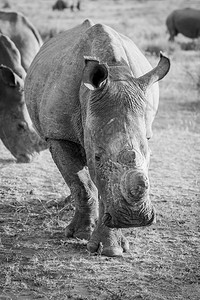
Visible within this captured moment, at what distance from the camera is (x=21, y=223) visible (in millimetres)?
5629

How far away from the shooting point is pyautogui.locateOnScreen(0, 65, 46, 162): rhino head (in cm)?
786

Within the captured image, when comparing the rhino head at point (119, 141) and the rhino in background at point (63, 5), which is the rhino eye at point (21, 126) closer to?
the rhino head at point (119, 141)

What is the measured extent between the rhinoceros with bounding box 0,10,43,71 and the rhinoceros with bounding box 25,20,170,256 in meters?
2.99

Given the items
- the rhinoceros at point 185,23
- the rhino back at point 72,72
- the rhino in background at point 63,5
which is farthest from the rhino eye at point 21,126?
the rhino in background at point 63,5

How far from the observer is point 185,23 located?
2497 centimetres

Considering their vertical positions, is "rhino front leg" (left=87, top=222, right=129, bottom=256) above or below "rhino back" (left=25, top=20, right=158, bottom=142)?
below

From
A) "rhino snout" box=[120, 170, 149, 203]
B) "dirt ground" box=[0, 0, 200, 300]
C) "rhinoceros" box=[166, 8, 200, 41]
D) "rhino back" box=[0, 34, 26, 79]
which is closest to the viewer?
"rhino snout" box=[120, 170, 149, 203]

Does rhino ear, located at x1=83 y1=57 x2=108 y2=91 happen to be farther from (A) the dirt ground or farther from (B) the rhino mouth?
(A) the dirt ground

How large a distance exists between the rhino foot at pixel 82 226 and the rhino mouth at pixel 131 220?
1.09 m

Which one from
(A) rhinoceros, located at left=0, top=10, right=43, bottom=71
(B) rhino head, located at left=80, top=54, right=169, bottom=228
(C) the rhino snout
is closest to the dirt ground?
(B) rhino head, located at left=80, top=54, right=169, bottom=228

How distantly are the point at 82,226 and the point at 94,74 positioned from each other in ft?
4.88

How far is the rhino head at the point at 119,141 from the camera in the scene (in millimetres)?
3934

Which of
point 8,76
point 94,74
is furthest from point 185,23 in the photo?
point 94,74

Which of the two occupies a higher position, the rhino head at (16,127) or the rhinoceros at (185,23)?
the rhino head at (16,127)
